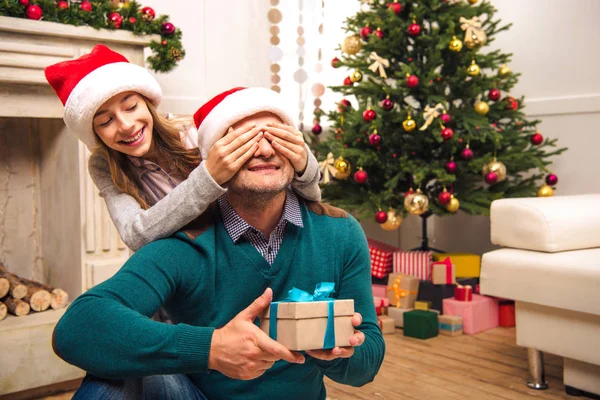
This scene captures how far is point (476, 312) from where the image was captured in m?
2.87

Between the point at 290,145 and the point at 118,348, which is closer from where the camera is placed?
the point at 118,348

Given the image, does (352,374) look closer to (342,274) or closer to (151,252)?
(342,274)

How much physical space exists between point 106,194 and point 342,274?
64cm

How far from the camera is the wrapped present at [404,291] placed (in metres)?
3.00

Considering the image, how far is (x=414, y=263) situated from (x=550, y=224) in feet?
3.73

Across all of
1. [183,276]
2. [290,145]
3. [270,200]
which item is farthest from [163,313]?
[290,145]

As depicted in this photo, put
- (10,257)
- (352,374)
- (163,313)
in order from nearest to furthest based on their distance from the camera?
(352,374)
(163,313)
(10,257)

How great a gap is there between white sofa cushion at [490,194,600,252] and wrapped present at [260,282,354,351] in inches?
47.8

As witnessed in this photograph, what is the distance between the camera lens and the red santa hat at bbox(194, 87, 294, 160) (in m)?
1.28

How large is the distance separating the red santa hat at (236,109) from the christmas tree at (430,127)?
1723 mm

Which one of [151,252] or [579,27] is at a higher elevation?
[579,27]

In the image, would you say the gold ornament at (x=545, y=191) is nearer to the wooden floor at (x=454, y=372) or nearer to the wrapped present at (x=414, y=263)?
the wrapped present at (x=414, y=263)

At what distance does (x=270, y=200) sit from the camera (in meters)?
1.27

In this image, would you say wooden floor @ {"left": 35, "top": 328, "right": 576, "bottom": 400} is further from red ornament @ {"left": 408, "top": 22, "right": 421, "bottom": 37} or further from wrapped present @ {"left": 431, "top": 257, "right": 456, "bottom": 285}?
red ornament @ {"left": 408, "top": 22, "right": 421, "bottom": 37}
